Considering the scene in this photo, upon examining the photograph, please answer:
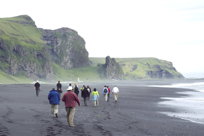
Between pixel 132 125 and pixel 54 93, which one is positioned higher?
pixel 54 93

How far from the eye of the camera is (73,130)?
18969 millimetres

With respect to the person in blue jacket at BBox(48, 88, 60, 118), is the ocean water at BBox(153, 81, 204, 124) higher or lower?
lower

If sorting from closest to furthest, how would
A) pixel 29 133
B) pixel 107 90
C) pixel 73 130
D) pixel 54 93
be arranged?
pixel 29 133
pixel 73 130
pixel 54 93
pixel 107 90

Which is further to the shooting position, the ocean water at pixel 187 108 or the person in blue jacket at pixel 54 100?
the ocean water at pixel 187 108

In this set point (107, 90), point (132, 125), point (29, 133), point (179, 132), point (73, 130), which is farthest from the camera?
point (107, 90)

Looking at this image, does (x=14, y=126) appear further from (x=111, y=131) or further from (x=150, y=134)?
(x=150, y=134)

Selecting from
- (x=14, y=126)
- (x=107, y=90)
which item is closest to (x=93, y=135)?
(x=14, y=126)

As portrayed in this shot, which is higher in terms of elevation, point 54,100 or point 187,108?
point 54,100

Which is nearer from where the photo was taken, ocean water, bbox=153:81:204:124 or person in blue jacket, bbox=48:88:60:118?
person in blue jacket, bbox=48:88:60:118

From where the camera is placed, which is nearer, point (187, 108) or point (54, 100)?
point (54, 100)

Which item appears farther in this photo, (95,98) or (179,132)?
(95,98)

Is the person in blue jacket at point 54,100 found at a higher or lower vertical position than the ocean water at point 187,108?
higher

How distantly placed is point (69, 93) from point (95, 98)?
1681cm

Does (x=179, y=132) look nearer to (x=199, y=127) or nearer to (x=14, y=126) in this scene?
(x=199, y=127)
